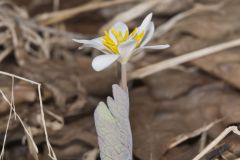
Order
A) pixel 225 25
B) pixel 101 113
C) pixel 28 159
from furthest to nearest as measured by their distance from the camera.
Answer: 1. pixel 225 25
2. pixel 28 159
3. pixel 101 113

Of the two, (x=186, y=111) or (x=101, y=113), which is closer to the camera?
(x=101, y=113)

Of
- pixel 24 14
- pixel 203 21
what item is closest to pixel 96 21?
pixel 24 14

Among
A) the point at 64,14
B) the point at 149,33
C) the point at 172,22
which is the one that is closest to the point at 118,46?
the point at 149,33

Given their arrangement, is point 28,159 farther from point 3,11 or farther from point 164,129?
point 3,11

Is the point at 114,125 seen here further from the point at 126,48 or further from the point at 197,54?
the point at 197,54

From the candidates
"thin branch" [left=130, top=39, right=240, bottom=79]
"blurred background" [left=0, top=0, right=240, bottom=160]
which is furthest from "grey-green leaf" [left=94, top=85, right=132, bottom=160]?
"thin branch" [left=130, top=39, right=240, bottom=79]

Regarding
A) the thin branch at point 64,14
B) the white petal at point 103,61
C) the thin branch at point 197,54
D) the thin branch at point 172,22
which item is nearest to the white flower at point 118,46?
the white petal at point 103,61
